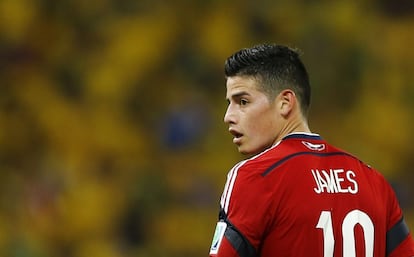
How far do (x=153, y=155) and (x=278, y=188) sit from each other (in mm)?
4330

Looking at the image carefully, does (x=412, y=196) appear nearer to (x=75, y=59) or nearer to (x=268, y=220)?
(x=75, y=59)

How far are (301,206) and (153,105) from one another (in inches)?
176

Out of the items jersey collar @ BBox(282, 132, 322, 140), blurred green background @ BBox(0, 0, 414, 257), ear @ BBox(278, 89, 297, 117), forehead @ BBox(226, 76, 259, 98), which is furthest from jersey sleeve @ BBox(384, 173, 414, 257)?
blurred green background @ BBox(0, 0, 414, 257)

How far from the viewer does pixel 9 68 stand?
6.92 metres

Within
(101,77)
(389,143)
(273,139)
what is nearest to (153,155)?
(101,77)

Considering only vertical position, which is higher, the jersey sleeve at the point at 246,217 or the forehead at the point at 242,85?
the forehead at the point at 242,85

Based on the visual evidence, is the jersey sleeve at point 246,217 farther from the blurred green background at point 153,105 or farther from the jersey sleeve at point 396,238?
the blurred green background at point 153,105

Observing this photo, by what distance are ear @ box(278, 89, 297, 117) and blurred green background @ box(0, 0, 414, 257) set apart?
3.83 metres

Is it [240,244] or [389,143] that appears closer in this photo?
[240,244]

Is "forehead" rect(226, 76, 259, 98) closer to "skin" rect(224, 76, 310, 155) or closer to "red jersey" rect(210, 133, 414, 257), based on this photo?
"skin" rect(224, 76, 310, 155)

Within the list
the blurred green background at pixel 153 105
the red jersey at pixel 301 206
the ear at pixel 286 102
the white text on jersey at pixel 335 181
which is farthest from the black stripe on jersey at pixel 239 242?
the blurred green background at pixel 153 105

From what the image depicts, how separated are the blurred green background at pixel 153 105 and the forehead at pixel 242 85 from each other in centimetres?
383

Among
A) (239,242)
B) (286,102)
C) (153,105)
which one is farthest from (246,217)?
(153,105)

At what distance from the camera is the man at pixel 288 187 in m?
2.27
